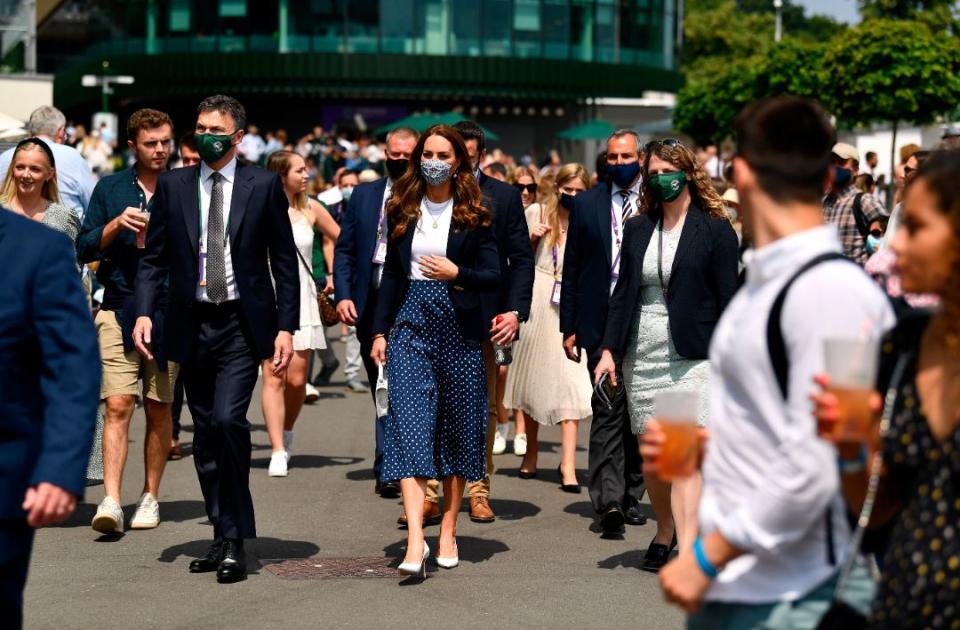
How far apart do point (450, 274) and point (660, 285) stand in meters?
1.02

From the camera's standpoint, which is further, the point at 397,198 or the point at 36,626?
the point at 397,198

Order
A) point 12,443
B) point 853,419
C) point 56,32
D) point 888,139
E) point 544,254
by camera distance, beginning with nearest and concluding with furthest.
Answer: point 853,419
point 12,443
point 544,254
point 888,139
point 56,32

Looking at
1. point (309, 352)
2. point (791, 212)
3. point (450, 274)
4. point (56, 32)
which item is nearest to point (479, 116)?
point (56, 32)

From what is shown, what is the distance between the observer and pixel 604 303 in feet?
29.3

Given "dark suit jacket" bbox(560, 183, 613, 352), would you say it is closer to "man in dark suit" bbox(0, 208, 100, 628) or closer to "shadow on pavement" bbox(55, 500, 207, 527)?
"shadow on pavement" bbox(55, 500, 207, 527)

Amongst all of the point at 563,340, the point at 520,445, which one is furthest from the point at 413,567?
the point at 520,445

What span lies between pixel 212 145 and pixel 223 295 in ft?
2.37

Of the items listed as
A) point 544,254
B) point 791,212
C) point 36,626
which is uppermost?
point 791,212

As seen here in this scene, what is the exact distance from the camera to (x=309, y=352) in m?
12.3

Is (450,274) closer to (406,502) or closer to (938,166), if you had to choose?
(406,502)

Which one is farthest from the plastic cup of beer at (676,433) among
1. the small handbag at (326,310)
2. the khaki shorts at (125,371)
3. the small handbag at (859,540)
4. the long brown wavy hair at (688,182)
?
the small handbag at (326,310)

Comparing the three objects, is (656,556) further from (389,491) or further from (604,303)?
(389,491)

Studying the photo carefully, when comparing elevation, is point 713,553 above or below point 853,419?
below

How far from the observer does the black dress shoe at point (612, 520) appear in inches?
355
